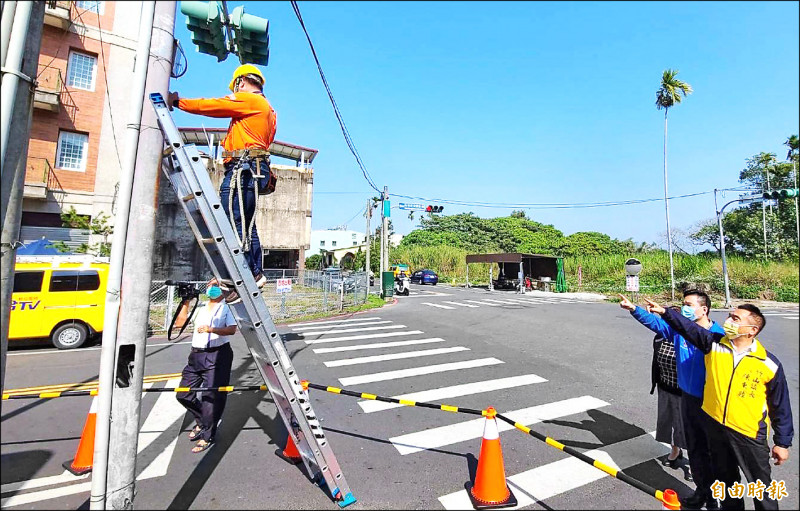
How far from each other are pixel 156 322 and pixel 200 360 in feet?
33.1

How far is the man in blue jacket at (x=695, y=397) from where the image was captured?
9.91ft

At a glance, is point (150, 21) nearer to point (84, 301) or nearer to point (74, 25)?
point (74, 25)

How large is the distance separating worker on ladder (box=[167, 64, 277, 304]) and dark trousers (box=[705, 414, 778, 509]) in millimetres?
3619

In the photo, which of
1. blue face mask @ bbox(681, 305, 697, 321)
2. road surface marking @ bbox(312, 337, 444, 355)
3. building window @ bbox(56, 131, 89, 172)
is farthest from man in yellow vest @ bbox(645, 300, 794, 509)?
road surface marking @ bbox(312, 337, 444, 355)

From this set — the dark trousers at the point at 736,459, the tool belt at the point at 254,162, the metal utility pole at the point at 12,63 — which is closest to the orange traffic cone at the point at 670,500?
the dark trousers at the point at 736,459

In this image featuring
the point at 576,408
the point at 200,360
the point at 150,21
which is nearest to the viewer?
the point at 150,21

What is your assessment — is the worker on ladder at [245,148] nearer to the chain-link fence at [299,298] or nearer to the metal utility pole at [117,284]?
the metal utility pole at [117,284]

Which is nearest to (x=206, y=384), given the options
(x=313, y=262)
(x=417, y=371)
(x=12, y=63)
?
(x=12, y=63)

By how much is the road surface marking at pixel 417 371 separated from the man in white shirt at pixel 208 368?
261 cm

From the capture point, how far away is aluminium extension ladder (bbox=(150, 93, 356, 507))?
208cm

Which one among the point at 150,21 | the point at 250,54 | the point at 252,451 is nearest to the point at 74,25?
the point at 150,21

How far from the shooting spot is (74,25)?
6.82ft

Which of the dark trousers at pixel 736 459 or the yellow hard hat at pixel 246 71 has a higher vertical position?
the yellow hard hat at pixel 246 71

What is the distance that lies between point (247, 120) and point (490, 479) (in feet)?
11.5
